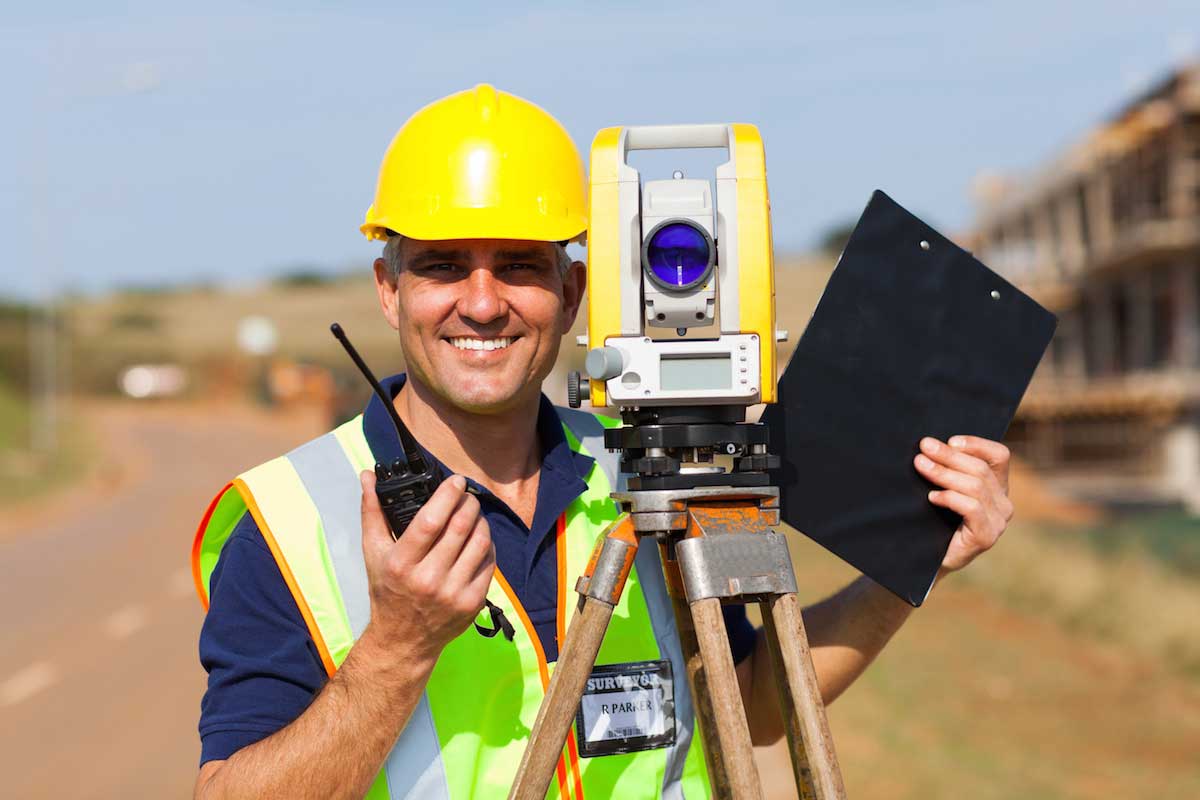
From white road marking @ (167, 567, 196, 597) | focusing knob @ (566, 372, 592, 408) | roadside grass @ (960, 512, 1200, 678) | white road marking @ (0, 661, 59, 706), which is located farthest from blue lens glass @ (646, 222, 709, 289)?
white road marking @ (167, 567, 196, 597)

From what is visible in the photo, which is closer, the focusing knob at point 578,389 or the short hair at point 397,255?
the focusing knob at point 578,389

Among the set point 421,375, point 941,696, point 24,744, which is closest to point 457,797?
point 421,375

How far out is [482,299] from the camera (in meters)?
2.16

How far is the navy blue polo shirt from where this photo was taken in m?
1.93

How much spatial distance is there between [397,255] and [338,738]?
0.87 metres

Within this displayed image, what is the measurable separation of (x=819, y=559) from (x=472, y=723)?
534 inches

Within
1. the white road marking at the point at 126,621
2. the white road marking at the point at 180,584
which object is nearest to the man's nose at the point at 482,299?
the white road marking at the point at 126,621

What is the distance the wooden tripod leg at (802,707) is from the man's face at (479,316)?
59cm

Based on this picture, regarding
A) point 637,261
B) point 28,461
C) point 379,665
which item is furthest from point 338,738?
point 28,461

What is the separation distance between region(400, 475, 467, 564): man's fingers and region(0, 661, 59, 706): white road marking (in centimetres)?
786

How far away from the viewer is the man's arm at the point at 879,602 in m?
2.28

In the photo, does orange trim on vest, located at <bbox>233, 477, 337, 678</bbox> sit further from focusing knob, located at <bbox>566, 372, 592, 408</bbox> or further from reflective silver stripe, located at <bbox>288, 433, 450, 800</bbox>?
focusing knob, located at <bbox>566, 372, 592, 408</bbox>

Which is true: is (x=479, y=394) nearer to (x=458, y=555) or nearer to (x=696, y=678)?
(x=458, y=555)

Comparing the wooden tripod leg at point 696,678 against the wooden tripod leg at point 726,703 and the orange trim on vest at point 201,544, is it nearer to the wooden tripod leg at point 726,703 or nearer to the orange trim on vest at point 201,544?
the wooden tripod leg at point 726,703
